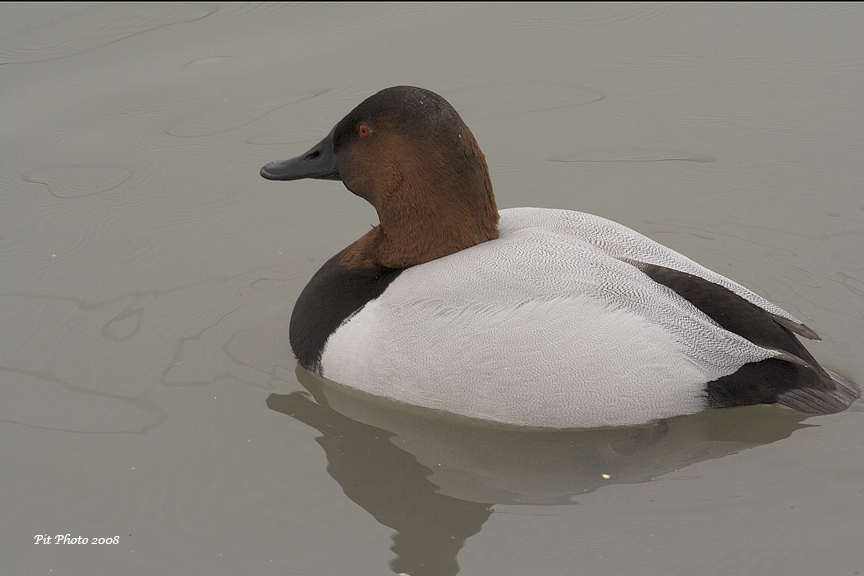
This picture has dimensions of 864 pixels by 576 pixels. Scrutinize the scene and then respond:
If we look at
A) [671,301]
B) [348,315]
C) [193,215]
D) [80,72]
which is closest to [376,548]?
[348,315]

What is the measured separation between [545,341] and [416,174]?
2.74ft

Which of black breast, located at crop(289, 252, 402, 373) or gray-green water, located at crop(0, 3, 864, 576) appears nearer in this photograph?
gray-green water, located at crop(0, 3, 864, 576)

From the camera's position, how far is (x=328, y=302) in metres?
4.16

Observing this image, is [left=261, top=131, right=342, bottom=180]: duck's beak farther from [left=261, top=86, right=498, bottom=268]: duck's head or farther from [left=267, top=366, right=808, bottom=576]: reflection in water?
→ [left=267, top=366, right=808, bottom=576]: reflection in water

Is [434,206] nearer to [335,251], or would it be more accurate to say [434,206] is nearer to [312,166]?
[312,166]

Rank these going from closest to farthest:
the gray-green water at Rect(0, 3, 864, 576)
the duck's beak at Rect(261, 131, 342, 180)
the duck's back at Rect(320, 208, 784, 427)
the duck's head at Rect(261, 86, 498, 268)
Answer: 1. the gray-green water at Rect(0, 3, 864, 576)
2. the duck's back at Rect(320, 208, 784, 427)
3. the duck's head at Rect(261, 86, 498, 268)
4. the duck's beak at Rect(261, 131, 342, 180)

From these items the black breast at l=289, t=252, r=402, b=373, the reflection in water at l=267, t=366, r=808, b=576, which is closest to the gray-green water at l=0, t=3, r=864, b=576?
the reflection in water at l=267, t=366, r=808, b=576

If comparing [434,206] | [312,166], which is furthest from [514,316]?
[312,166]

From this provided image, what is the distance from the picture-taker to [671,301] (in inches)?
147

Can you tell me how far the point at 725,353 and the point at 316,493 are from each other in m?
1.55

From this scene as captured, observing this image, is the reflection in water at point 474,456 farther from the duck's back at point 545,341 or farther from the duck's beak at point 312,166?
the duck's beak at point 312,166

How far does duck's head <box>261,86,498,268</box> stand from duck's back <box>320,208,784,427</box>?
15cm

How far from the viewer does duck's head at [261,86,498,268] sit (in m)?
3.91

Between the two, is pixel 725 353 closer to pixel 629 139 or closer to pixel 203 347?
pixel 203 347
